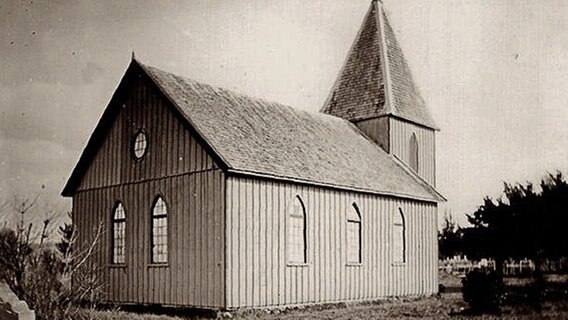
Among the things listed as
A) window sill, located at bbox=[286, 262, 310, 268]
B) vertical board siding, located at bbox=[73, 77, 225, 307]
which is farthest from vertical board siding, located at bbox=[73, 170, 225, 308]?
window sill, located at bbox=[286, 262, 310, 268]

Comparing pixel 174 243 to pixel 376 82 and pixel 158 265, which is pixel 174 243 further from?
pixel 376 82

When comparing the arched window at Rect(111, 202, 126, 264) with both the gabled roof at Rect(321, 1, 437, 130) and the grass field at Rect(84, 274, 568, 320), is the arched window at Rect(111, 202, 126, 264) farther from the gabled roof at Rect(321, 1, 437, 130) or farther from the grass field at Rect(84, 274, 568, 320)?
the gabled roof at Rect(321, 1, 437, 130)

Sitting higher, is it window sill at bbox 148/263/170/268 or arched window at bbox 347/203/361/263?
arched window at bbox 347/203/361/263

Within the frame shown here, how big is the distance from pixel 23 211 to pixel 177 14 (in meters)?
3.67

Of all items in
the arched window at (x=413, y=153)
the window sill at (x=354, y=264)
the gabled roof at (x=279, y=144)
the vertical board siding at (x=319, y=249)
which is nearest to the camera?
the vertical board siding at (x=319, y=249)

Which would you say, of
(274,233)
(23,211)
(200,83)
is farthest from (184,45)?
(200,83)

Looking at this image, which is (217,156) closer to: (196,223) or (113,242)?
(196,223)

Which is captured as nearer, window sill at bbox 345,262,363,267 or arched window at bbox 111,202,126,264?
arched window at bbox 111,202,126,264

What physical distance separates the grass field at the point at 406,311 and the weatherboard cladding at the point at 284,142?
301cm

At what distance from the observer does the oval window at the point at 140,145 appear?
60.1ft

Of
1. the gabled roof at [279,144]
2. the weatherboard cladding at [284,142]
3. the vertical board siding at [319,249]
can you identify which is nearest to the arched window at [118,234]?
the gabled roof at [279,144]

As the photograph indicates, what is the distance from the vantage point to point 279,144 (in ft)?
61.5

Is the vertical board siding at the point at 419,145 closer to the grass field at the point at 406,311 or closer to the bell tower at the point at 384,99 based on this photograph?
the bell tower at the point at 384,99

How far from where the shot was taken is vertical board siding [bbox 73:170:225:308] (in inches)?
639
